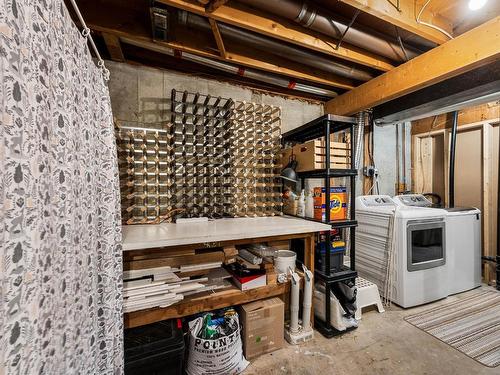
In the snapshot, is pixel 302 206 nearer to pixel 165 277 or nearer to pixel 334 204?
pixel 334 204

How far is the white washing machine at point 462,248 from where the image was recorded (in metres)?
2.65

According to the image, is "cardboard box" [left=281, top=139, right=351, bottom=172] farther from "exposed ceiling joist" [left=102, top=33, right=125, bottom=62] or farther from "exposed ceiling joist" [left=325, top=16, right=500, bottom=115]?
"exposed ceiling joist" [left=102, top=33, right=125, bottom=62]

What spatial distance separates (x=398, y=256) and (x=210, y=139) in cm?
231

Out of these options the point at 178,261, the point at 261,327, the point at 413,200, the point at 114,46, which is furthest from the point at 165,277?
the point at 413,200

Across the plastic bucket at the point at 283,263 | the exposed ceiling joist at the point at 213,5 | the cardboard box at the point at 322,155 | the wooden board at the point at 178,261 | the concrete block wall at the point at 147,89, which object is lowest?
the plastic bucket at the point at 283,263

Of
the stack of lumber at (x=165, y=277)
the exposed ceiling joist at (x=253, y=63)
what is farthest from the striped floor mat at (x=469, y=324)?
the exposed ceiling joist at (x=253, y=63)

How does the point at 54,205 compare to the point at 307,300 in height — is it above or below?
above

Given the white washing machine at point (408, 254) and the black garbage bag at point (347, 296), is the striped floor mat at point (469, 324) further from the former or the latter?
the black garbage bag at point (347, 296)

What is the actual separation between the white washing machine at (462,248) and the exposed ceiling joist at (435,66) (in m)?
1.32

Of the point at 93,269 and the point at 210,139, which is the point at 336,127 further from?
the point at 93,269

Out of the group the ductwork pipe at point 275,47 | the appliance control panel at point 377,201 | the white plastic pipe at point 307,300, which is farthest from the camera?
the appliance control panel at point 377,201

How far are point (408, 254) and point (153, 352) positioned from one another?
8.04ft

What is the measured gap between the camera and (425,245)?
2498mm

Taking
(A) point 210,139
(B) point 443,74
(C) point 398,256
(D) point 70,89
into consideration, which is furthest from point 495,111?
(D) point 70,89
